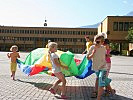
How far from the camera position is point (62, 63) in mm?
10281

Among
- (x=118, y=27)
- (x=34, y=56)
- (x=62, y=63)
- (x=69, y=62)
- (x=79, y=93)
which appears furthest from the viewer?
(x=118, y=27)

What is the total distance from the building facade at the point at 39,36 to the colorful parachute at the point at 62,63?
94.1m

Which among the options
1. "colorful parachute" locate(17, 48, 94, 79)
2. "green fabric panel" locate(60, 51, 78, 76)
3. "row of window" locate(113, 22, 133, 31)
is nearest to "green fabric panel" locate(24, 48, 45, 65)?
"colorful parachute" locate(17, 48, 94, 79)

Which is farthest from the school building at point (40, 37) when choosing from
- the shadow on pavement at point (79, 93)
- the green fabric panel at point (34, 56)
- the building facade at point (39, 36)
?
the shadow on pavement at point (79, 93)

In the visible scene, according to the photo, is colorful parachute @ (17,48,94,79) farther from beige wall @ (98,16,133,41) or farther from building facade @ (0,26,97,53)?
building facade @ (0,26,97,53)

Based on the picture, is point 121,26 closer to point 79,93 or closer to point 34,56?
point 34,56

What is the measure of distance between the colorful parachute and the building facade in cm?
9407

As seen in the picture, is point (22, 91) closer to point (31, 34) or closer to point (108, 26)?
point (108, 26)

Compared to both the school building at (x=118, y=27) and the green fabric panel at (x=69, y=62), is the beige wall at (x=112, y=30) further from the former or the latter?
the green fabric panel at (x=69, y=62)

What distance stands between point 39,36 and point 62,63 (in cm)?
9676

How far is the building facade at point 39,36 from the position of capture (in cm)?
10644

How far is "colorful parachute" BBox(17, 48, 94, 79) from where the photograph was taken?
1039cm

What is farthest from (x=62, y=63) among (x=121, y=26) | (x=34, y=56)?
(x=121, y=26)

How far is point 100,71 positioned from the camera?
8.25m
